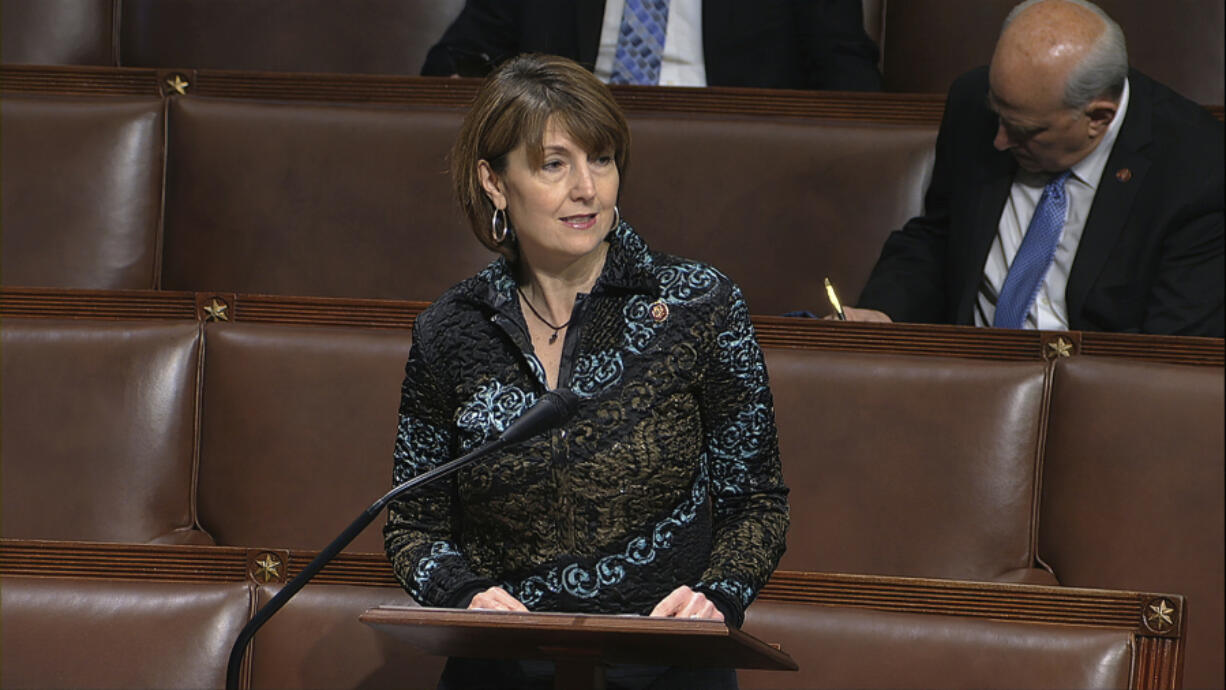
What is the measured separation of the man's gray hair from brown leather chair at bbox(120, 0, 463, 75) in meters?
0.44

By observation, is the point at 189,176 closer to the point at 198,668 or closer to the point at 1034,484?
the point at 198,668

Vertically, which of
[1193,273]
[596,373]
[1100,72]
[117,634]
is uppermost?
[1100,72]

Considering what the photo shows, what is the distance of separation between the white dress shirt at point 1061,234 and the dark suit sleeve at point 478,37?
0.34 metres

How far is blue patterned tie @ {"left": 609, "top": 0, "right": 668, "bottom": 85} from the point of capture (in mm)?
958

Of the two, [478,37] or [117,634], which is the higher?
[478,37]

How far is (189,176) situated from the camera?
2.83 ft

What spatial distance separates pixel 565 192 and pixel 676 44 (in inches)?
19.1

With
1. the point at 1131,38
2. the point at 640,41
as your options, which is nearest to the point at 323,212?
the point at 640,41

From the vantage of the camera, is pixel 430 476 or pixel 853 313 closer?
pixel 430 476

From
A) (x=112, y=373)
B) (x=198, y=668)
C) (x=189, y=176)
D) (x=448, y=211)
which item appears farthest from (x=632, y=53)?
(x=198, y=668)

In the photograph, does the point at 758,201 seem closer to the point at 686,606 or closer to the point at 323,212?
the point at 323,212

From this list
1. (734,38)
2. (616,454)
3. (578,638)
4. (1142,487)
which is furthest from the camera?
(734,38)

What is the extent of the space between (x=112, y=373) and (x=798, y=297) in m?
0.38

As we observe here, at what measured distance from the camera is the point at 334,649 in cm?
59
